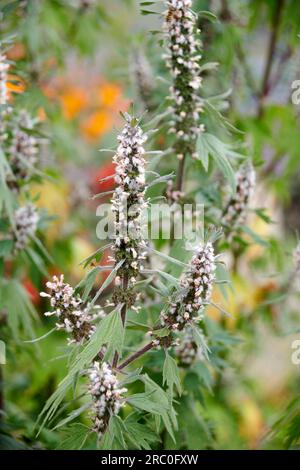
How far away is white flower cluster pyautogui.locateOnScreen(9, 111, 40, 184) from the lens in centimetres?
227

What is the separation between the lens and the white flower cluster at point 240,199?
211 centimetres

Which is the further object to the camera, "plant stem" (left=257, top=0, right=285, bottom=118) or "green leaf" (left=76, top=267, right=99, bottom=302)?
"plant stem" (left=257, top=0, right=285, bottom=118)

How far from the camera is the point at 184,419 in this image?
2111mm

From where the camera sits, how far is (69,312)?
1.59 metres

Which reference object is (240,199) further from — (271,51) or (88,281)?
(271,51)

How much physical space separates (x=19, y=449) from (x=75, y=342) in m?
0.62

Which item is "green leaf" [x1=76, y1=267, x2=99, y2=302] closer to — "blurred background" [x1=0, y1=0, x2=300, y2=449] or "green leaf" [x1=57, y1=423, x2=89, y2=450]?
"green leaf" [x1=57, y1=423, x2=89, y2=450]

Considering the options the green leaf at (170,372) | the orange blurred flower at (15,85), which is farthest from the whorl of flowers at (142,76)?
the green leaf at (170,372)

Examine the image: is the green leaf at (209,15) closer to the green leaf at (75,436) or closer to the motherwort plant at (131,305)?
the motherwort plant at (131,305)

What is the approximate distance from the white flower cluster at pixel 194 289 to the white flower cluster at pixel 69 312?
0.19 m

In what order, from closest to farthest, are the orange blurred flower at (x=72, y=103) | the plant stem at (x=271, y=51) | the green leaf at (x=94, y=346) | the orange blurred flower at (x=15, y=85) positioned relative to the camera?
the green leaf at (x=94, y=346), the orange blurred flower at (x=15, y=85), the plant stem at (x=271, y=51), the orange blurred flower at (x=72, y=103)

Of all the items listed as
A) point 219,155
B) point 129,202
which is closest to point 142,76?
point 219,155

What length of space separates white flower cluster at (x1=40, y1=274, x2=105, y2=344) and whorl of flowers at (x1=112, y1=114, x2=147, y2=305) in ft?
0.32

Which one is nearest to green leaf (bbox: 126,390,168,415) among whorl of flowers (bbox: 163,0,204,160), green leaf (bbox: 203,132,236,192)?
green leaf (bbox: 203,132,236,192)
